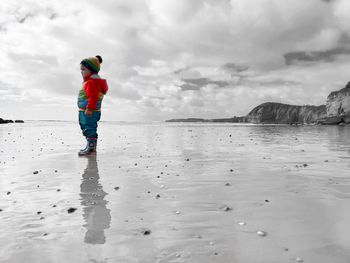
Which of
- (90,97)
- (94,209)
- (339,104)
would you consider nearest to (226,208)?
(94,209)

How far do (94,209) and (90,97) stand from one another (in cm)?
797

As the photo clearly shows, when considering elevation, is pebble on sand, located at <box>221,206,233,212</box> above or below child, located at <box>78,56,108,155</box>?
below

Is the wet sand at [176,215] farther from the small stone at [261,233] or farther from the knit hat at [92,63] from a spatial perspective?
the knit hat at [92,63]

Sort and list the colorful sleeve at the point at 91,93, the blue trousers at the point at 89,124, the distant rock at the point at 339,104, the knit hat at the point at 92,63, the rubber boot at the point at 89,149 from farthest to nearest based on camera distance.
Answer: the distant rock at the point at 339,104
the blue trousers at the point at 89,124
the knit hat at the point at 92,63
the colorful sleeve at the point at 91,93
the rubber boot at the point at 89,149

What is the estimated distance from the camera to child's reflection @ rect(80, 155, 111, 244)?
3349mm

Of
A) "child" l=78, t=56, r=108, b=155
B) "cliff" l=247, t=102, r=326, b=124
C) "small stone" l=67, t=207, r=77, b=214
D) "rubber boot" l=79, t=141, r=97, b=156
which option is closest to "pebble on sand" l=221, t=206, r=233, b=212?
"small stone" l=67, t=207, r=77, b=214

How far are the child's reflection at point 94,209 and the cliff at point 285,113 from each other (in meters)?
96.9

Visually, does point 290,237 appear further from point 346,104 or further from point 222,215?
point 346,104

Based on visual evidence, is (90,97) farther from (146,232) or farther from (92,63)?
(146,232)

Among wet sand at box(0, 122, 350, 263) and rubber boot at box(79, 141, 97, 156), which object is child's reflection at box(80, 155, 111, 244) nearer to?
wet sand at box(0, 122, 350, 263)

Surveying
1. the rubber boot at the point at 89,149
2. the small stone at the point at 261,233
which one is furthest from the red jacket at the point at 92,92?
the small stone at the point at 261,233

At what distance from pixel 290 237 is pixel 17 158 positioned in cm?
968

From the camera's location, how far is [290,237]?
10.7ft

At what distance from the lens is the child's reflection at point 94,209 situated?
335 cm
